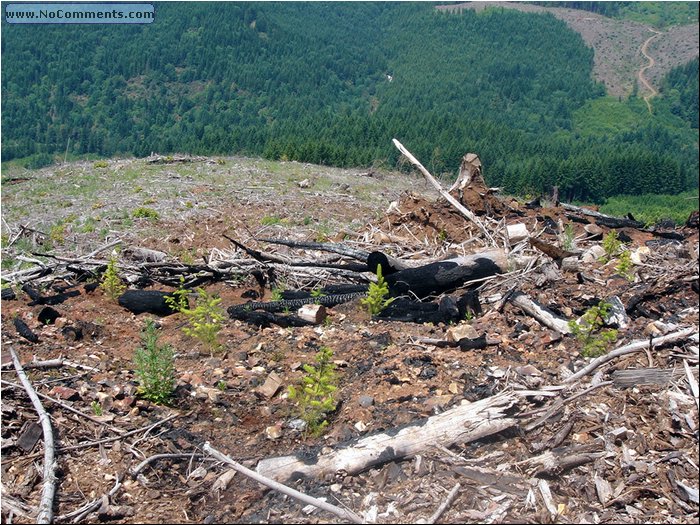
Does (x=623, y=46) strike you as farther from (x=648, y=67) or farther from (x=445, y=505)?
(x=445, y=505)

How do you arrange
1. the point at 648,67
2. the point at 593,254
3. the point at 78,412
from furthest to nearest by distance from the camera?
1. the point at 648,67
2. the point at 593,254
3. the point at 78,412

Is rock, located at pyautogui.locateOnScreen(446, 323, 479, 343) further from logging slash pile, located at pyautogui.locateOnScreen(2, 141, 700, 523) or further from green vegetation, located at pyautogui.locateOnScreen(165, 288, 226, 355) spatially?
green vegetation, located at pyautogui.locateOnScreen(165, 288, 226, 355)

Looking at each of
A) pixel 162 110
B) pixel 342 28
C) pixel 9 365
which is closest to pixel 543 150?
pixel 162 110

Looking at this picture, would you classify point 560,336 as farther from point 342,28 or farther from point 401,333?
point 342,28

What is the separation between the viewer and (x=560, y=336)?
5340 mm

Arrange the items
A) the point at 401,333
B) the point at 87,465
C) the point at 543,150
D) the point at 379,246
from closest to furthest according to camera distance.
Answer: the point at 87,465 → the point at 401,333 → the point at 379,246 → the point at 543,150

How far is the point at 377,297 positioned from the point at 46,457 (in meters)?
3.32

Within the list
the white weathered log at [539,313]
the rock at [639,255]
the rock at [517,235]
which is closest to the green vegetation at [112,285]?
the white weathered log at [539,313]

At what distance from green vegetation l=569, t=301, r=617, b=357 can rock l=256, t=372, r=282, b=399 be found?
2531mm

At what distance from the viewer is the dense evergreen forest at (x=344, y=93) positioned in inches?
2475

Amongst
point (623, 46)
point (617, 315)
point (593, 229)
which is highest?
point (623, 46)

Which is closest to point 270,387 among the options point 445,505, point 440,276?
point 445,505

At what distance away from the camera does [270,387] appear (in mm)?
4820

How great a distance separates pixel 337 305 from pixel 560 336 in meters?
2.37
